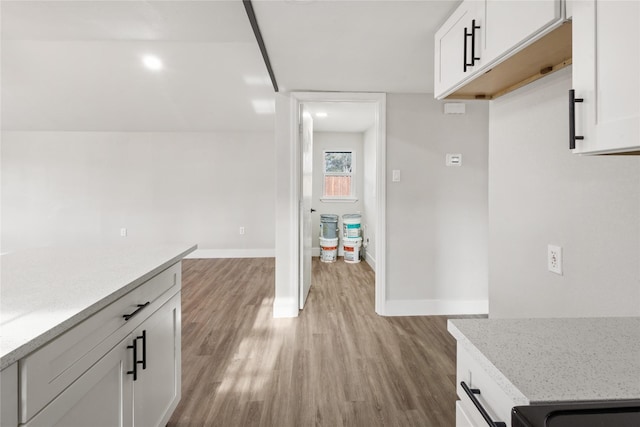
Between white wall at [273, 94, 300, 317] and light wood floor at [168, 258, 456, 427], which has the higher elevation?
white wall at [273, 94, 300, 317]

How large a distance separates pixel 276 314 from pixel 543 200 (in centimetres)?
245

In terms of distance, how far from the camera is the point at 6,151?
235 inches

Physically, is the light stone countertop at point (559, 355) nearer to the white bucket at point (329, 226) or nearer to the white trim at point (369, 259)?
the white trim at point (369, 259)

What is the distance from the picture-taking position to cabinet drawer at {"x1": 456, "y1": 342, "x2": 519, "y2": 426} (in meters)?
0.69

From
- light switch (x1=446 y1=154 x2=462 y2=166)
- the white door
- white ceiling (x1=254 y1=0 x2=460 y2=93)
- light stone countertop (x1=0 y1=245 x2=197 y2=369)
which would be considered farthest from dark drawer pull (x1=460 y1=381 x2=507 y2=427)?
light switch (x1=446 y1=154 x2=462 y2=166)

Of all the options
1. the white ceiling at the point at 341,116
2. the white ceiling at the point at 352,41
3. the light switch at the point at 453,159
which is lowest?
the light switch at the point at 453,159

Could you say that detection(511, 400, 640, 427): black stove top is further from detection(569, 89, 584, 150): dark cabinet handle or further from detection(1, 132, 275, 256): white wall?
detection(1, 132, 275, 256): white wall

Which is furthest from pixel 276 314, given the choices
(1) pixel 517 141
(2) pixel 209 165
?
(2) pixel 209 165

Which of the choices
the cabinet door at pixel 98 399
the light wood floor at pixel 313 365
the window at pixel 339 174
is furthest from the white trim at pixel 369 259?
the cabinet door at pixel 98 399

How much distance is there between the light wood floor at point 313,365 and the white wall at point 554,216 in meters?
0.77

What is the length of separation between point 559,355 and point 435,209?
8.58 feet

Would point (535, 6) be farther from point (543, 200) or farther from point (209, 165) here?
point (209, 165)

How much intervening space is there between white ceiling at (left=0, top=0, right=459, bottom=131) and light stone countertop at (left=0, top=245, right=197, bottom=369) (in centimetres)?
137

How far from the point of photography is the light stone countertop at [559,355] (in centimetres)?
63
